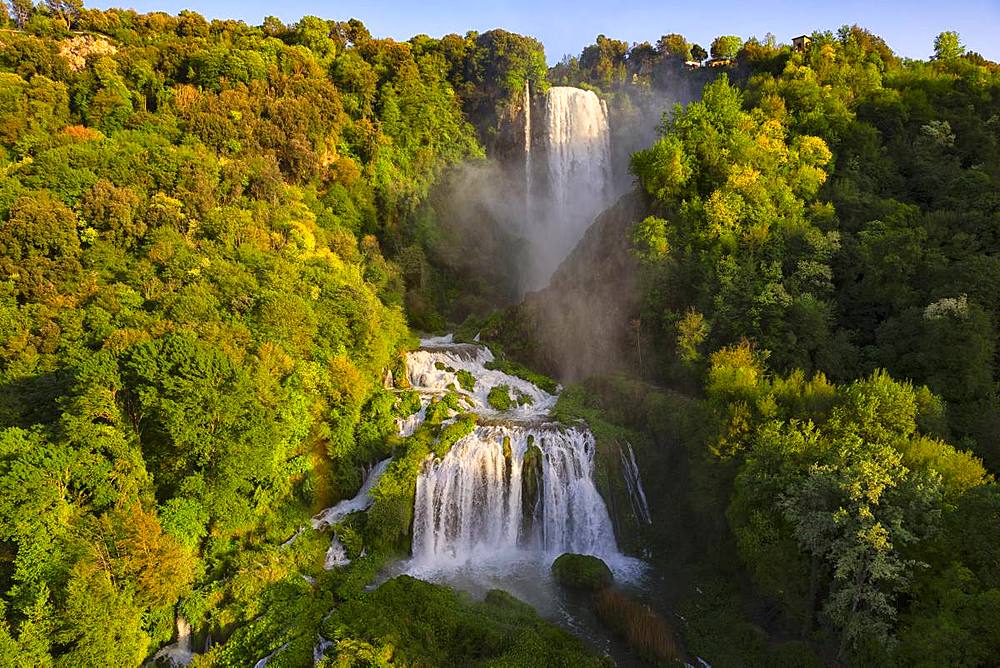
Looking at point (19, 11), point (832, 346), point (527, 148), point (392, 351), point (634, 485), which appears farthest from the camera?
point (527, 148)

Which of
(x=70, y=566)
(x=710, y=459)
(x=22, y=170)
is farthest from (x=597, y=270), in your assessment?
(x=22, y=170)

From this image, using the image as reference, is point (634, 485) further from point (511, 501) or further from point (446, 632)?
point (446, 632)

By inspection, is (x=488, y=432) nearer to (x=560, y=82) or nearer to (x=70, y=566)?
(x=70, y=566)

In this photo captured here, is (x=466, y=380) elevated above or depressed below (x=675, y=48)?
below

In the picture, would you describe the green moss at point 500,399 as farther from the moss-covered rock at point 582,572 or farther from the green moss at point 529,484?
the moss-covered rock at point 582,572

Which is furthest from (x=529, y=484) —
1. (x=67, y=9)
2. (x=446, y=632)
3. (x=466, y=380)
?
(x=67, y=9)
